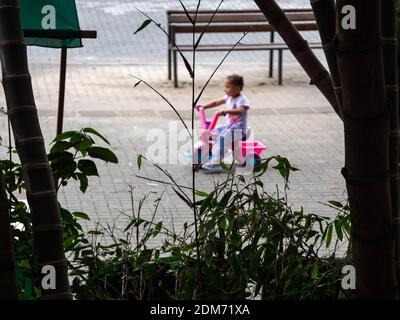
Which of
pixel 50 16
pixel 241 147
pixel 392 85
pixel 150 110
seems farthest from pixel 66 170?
pixel 150 110

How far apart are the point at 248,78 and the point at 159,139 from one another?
417 centimetres

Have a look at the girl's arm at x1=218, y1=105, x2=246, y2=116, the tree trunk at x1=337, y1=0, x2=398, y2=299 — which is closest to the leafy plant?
the tree trunk at x1=337, y1=0, x2=398, y2=299

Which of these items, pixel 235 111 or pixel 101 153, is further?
pixel 235 111

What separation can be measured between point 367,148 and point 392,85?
302 mm

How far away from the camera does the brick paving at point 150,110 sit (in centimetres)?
949

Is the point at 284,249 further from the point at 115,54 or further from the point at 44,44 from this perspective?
the point at 115,54

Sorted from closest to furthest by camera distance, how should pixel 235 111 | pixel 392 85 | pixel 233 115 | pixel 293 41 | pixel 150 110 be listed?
pixel 392 85 → pixel 293 41 → pixel 235 111 → pixel 233 115 → pixel 150 110

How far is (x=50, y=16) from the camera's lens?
6.21 meters

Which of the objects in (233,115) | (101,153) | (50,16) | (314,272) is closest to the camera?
(314,272)

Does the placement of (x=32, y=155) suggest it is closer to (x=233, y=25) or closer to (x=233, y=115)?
(x=233, y=115)

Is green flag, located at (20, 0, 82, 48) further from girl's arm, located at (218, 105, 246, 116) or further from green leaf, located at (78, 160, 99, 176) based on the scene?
girl's arm, located at (218, 105, 246, 116)

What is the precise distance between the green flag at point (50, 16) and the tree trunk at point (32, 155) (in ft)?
11.3
